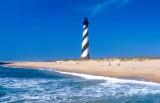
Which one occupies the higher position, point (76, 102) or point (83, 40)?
point (83, 40)

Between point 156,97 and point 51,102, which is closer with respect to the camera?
point 51,102

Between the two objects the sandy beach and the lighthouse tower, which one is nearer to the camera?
the sandy beach

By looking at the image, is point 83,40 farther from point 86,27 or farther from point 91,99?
point 91,99

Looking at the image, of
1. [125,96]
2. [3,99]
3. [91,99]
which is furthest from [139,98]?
[3,99]

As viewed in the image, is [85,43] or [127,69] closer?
[127,69]

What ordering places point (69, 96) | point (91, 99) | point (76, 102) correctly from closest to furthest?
1. point (76, 102)
2. point (91, 99)
3. point (69, 96)

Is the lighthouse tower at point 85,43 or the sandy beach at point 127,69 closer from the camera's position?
the sandy beach at point 127,69

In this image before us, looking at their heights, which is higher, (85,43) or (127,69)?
(85,43)

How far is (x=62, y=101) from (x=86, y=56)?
43097 mm

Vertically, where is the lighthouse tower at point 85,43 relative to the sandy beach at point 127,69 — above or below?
above

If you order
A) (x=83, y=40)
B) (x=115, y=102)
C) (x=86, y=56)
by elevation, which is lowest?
(x=115, y=102)

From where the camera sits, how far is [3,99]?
10.5 m

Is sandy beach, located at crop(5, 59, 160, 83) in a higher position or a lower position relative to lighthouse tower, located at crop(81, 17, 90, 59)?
lower

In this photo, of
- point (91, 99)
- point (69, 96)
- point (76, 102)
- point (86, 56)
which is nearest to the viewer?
point (76, 102)
